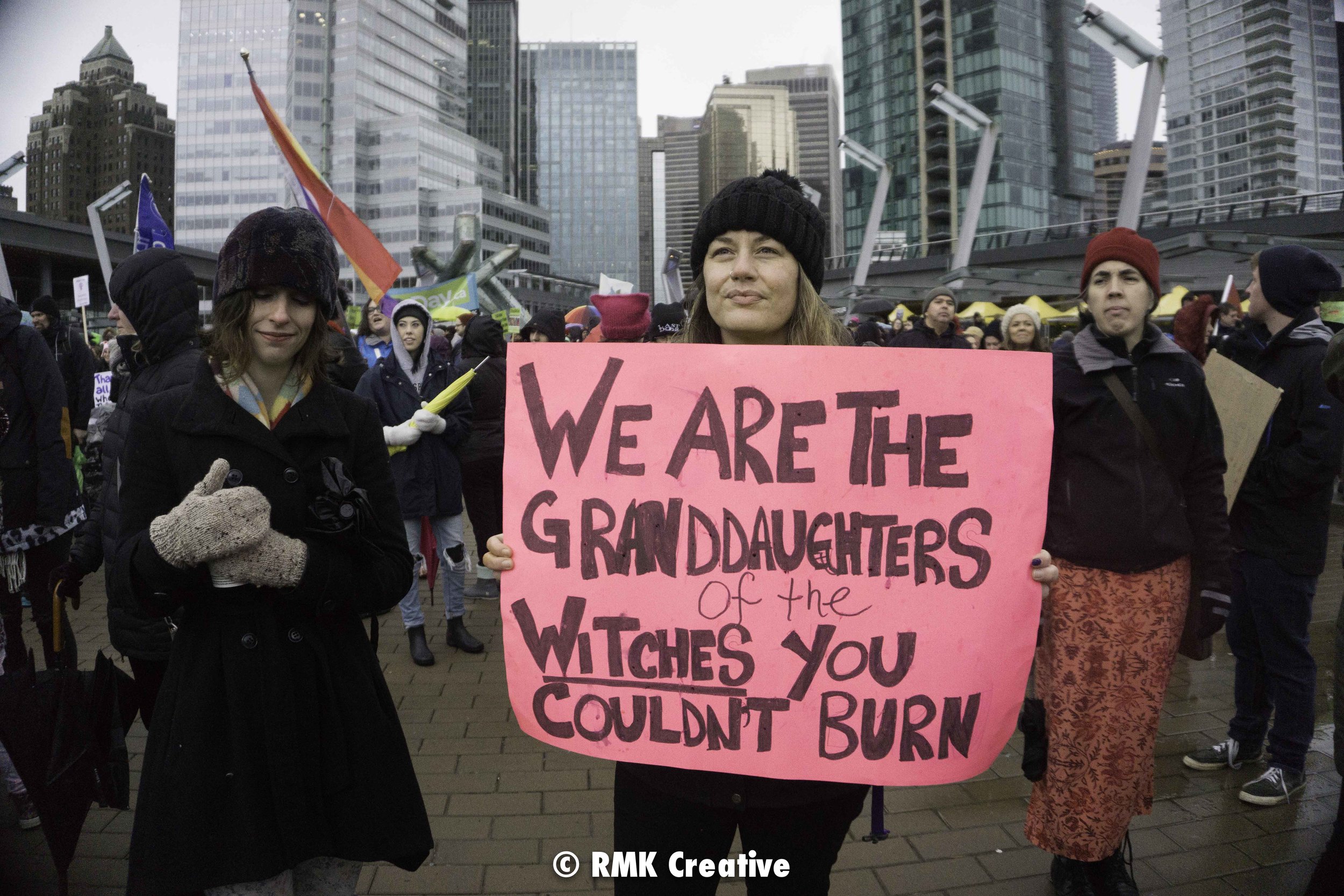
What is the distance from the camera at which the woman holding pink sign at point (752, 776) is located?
1.76 metres

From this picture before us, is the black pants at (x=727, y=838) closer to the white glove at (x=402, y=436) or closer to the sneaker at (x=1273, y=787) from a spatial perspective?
the sneaker at (x=1273, y=787)

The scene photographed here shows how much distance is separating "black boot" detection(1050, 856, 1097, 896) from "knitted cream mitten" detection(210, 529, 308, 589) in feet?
8.32

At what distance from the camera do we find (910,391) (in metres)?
1.81

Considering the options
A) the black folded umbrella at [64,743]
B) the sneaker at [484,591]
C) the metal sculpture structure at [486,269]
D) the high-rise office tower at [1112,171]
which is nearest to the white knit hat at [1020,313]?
the sneaker at [484,591]

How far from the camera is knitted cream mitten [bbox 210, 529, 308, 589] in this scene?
5.65 feet

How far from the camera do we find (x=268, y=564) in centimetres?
174

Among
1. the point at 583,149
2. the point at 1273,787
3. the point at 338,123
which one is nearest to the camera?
the point at 1273,787

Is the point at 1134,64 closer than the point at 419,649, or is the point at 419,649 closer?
the point at 419,649

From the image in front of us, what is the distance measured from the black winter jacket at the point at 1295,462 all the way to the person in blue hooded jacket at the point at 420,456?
14.0ft

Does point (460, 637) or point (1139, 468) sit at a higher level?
point (1139, 468)

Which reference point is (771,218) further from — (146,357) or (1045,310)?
(1045,310)

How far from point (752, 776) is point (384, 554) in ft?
3.35

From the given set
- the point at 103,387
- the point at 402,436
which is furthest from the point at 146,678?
the point at 103,387

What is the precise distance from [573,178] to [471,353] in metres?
190
